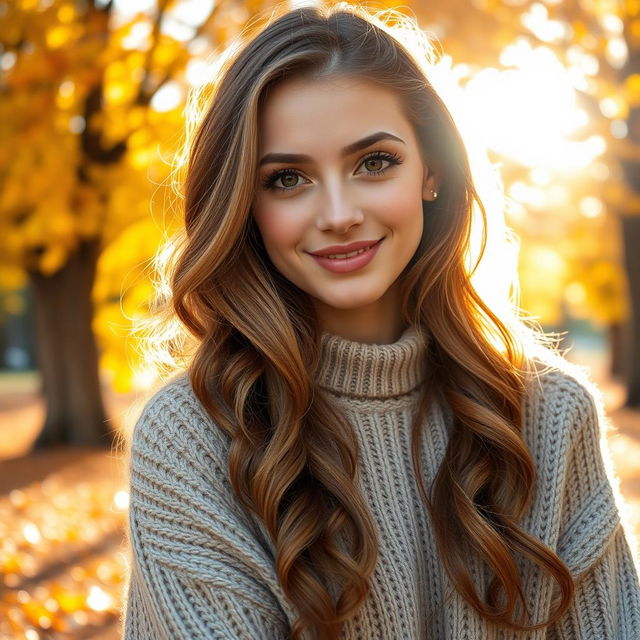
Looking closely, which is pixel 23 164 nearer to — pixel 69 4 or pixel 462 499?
pixel 69 4

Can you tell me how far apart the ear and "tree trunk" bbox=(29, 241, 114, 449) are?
8690 millimetres

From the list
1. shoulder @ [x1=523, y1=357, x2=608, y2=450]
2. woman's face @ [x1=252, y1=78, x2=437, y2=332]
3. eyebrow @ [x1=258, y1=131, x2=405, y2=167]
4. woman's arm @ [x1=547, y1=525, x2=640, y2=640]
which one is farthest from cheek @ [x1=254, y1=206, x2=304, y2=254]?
woman's arm @ [x1=547, y1=525, x2=640, y2=640]

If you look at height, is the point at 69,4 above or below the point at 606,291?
above

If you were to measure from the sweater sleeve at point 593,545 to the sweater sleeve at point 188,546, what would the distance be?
774mm

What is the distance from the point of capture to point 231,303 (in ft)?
7.51

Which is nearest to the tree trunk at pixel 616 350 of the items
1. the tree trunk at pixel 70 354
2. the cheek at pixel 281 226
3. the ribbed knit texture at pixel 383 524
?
the tree trunk at pixel 70 354

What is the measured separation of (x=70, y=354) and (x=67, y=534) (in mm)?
4746

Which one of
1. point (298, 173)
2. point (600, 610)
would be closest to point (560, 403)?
point (600, 610)

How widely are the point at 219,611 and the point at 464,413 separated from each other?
835 millimetres

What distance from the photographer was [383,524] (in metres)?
2.22

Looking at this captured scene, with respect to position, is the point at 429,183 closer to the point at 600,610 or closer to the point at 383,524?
the point at 383,524

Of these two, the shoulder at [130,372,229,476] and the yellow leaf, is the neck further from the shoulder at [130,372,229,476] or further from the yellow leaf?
the yellow leaf

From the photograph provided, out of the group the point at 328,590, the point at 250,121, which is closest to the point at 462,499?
the point at 328,590

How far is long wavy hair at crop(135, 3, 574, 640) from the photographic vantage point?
2086 millimetres
